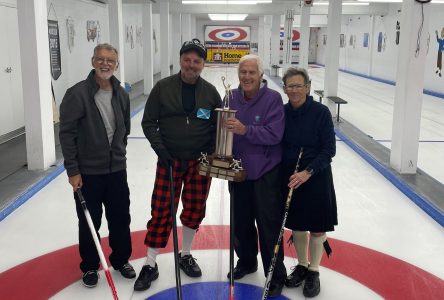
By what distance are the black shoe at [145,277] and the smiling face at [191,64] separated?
133 cm

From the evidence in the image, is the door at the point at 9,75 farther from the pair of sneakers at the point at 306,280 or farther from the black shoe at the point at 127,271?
the pair of sneakers at the point at 306,280

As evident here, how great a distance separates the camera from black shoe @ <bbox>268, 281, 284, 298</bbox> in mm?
3121

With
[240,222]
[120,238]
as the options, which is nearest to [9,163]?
[120,238]

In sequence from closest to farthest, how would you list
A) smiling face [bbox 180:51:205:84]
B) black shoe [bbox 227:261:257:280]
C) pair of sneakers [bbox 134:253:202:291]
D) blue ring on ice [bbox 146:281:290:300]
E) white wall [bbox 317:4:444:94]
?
smiling face [bbox 180:51:205:84] → blue ring on ice [bbox 146:281:290:300] → pair of sneakers [bbox 134:253:202:291] → black shoe [bbox 227:261:257:280] → white wall [bbox 317:4:444:94]

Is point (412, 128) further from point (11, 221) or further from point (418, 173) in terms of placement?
point (11, 221)

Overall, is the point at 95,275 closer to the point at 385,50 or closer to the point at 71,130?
the point at 71,130

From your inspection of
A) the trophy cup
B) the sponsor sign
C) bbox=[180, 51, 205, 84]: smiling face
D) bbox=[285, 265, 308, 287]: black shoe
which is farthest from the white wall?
the trophy cup

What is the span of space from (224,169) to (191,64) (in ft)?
2.26

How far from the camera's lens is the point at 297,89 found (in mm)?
2883

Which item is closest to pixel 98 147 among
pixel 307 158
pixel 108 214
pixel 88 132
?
pixel 88 132

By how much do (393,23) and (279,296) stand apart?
1914 cm

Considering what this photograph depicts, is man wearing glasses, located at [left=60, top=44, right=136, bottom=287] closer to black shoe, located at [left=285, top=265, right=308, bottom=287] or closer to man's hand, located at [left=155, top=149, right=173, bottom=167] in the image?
man's hand, located at [left=155, top=149, right=173, bottom=167]

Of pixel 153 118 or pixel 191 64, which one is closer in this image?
pixel 191 64

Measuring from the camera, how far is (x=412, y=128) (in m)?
5.92
